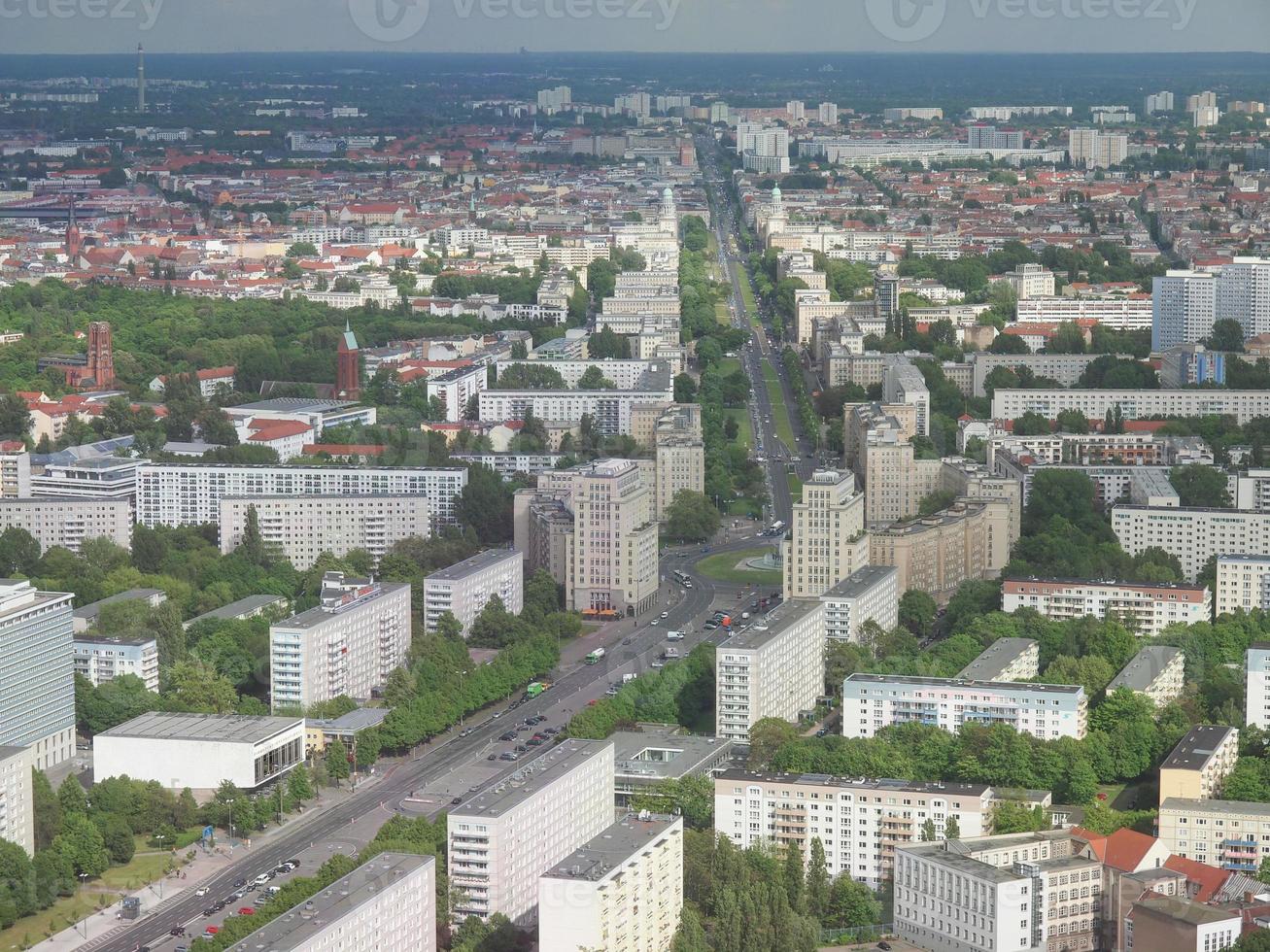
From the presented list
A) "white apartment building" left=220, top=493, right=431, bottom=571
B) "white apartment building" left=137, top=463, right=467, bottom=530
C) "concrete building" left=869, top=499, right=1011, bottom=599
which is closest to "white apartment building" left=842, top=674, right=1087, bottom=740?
"concrete building" left=869, top=499, right=1011, bottom=599

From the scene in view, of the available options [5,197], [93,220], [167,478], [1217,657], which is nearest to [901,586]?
[1217,657]

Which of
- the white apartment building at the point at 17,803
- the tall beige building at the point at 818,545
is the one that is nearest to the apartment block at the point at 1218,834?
the tall beige building at the point at 818,545

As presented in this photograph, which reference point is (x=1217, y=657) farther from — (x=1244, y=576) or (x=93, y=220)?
(x=93, y=220)

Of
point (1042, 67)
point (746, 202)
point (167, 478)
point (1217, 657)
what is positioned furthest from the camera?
point (1042, 67)

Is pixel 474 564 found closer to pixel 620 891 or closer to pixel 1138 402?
pixel 620 891

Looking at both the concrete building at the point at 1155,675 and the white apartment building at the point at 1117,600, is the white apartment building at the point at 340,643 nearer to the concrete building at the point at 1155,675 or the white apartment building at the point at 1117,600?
the white apartment building at the point at 1117,600

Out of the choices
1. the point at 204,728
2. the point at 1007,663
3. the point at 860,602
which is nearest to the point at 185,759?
the point at 204,728
